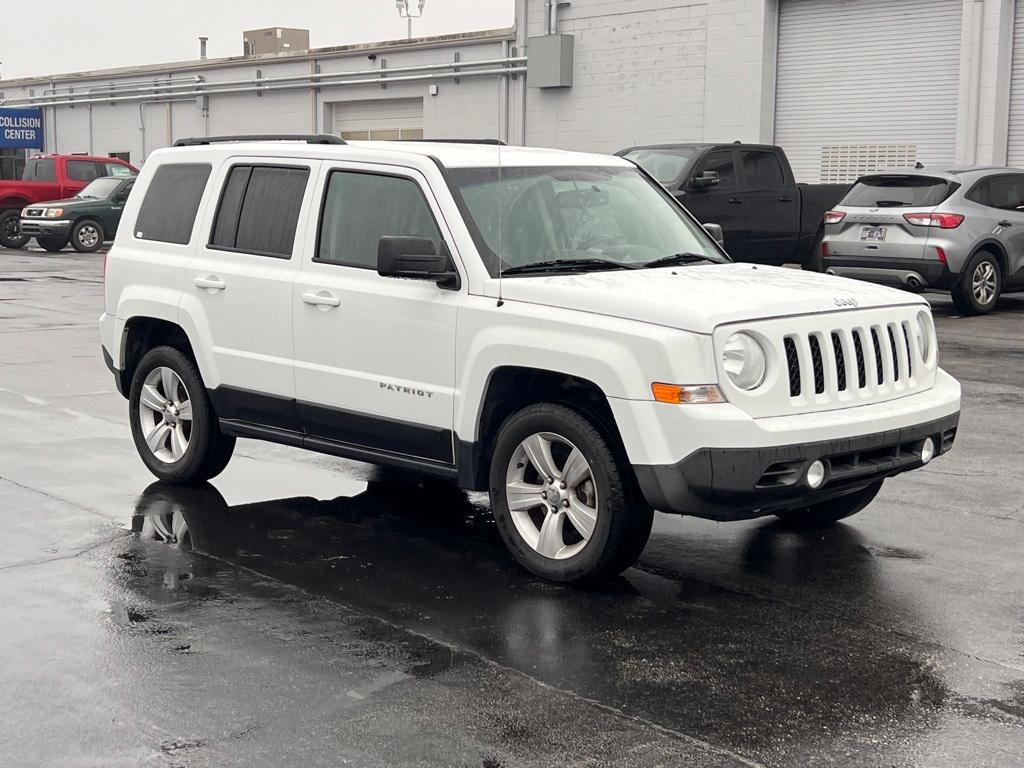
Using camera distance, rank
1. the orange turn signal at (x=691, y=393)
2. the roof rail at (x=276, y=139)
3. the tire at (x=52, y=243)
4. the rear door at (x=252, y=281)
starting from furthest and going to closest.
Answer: the tire at (x=52, y=243) < the roof rail at (x=276, y=139) < the rear door at (x=252, y=281) < the orange turn signal at (x=691, y=393)

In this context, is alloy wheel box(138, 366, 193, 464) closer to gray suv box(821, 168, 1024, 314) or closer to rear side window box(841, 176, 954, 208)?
gray suv box(821, 168, 1024, 314)

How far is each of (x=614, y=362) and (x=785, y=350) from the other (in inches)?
27.4

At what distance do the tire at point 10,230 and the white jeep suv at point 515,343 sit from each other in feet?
89.7

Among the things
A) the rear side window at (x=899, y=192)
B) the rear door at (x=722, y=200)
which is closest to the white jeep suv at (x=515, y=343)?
the rear side window at (x=899, y=192)

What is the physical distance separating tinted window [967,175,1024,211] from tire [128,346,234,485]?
12.4m

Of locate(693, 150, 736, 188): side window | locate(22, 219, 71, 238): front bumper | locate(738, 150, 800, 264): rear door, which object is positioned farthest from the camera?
locate(22, 219, 71, 238): front bumper

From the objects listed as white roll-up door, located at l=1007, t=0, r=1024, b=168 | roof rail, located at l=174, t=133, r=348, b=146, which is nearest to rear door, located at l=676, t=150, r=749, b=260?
white roll-up door, located at l=1007, t=0, r=1024, b=168

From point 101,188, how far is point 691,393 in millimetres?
29040

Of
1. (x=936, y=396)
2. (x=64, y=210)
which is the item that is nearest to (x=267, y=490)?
(x=936, y=396)

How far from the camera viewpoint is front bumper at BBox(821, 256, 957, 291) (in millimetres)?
16922

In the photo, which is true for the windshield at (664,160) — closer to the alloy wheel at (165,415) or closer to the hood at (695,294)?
the alloy wheel at (165,415)

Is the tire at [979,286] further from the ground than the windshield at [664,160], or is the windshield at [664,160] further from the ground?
the windshield at [664,160]

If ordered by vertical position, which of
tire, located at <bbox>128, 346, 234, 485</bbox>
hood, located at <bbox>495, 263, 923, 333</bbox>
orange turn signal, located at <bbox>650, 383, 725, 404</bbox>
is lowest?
tire, located at <bbox>128, 346, 234, 485</bbox>

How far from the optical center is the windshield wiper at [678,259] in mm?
6682
